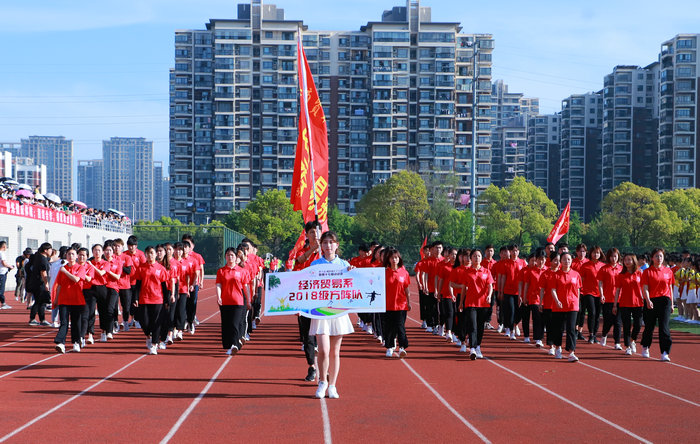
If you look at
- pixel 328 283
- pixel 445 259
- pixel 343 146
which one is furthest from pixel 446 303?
pixel 343 146

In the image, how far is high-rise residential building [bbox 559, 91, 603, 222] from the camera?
13775 centimetres

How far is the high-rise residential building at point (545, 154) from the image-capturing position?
15012 centimetres

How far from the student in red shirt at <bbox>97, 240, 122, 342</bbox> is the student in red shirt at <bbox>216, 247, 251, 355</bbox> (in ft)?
7.82

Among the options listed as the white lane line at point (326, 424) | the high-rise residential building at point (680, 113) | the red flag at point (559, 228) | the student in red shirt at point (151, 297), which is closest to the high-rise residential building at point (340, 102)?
the high-rise residential building at point (680, 113)

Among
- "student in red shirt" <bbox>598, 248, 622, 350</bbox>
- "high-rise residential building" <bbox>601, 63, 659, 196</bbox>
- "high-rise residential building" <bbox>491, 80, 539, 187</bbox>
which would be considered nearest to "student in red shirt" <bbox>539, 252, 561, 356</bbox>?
"student in red shirt" <bbox>598, 248, 622, 350</bbox>

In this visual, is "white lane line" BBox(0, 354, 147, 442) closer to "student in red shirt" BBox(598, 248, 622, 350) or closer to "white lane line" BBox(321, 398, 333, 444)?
"white lane line" BBox(321, 398, 333, 444)

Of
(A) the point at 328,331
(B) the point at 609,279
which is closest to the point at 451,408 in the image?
(A) the point at 328,331

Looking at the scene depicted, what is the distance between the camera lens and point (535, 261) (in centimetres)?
1598

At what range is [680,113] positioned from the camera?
370 feet

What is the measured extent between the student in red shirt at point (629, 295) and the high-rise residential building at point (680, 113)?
10441 cm

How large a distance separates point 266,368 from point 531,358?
429 cm

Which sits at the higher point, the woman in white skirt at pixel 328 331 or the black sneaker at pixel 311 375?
the woman in white skirt at pixel 328 331

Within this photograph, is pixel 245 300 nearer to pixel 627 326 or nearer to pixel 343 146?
pixel 627 326

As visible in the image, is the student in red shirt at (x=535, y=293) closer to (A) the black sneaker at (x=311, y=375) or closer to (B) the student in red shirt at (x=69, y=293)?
(A) the black sneaker at (x=311, y=375)
